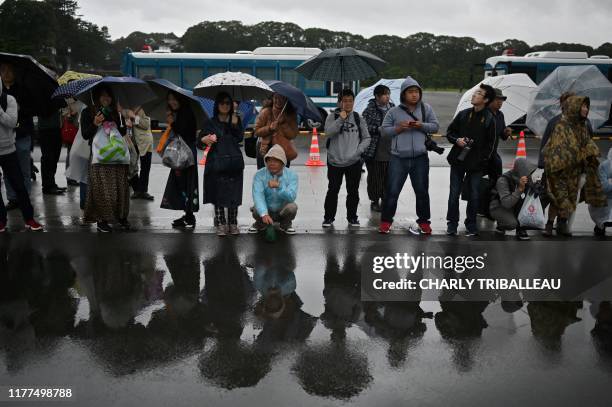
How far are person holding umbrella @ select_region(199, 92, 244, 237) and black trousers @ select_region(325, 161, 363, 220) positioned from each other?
1177 mm

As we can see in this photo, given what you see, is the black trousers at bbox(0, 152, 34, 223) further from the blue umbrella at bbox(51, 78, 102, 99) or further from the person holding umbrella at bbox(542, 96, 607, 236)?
the person holding umbrella at bbox(542, 96, 607, 236)

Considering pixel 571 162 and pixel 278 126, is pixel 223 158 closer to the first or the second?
pixel 278 126

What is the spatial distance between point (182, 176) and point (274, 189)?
1.23m

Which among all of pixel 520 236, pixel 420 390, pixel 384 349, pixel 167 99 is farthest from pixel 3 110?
pixel 520 236

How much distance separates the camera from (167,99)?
7.38 metres

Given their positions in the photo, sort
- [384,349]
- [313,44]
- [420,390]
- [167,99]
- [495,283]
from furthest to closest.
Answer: [313,44]
[167,99]
[495,283]
[384,349]
[420,390]

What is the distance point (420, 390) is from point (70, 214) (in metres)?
6.12

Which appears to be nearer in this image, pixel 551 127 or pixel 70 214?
pixel 551 127

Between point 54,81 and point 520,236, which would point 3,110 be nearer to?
point 54,81

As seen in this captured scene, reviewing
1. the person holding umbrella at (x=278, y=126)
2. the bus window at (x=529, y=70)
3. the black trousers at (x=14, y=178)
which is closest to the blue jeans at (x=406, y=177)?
the person holding umbrella at (x=278, y=126)

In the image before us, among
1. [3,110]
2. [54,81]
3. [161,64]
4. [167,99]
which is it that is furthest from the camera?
[161,64]

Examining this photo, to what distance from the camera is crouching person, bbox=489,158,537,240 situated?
7473 mm

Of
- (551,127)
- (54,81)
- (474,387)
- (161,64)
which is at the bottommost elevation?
(474,387)

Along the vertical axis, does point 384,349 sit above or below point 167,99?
below
